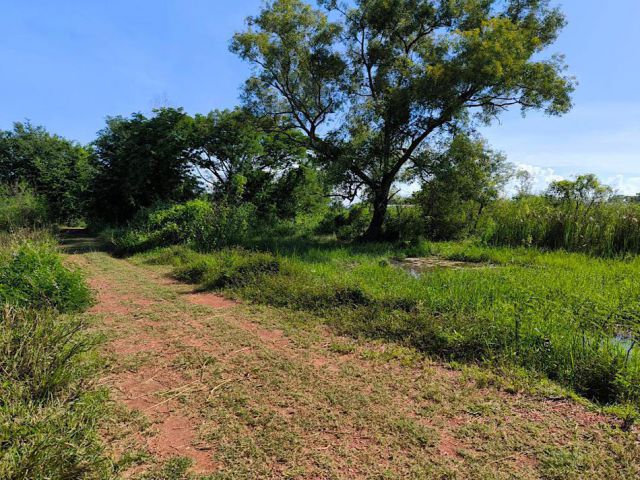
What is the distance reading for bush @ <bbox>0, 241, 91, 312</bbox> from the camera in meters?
3.99

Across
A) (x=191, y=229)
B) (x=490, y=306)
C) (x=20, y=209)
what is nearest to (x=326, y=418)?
(x=490, y=306)

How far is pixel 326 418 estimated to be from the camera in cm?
237

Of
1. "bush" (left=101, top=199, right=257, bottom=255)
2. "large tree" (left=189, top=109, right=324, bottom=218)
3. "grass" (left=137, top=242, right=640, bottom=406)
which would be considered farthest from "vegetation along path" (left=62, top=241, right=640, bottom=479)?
"large tree" (left=189, top=109, right=324, bottom=218)

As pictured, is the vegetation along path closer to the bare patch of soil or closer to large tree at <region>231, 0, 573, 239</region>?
the bare patch of soil

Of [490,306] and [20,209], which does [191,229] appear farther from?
[20,209]

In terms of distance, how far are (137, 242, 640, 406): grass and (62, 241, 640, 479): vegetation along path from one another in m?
0.36

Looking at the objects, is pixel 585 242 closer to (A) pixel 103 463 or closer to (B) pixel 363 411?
(B) pixel 363 411

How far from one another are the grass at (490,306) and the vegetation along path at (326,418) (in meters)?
0.36

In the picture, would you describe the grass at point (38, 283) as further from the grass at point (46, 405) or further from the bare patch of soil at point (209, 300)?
the bare patch of soil at point (209, 300)

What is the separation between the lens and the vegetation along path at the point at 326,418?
195 cm

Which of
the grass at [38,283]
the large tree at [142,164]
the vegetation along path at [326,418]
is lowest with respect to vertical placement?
the vegetation along path at [326,418]

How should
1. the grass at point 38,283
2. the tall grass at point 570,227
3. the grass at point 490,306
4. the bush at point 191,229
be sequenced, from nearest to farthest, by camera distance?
1. the grass at point 490,306
2. the grass at point 38,283
3. the tall grass at point 570,227
4. the bush at point 191,229

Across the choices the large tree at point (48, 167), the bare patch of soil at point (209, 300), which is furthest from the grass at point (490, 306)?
the large tree at point (48, 167)

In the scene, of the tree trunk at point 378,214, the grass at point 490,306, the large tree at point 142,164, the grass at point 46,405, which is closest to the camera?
the grass at point 46,405
